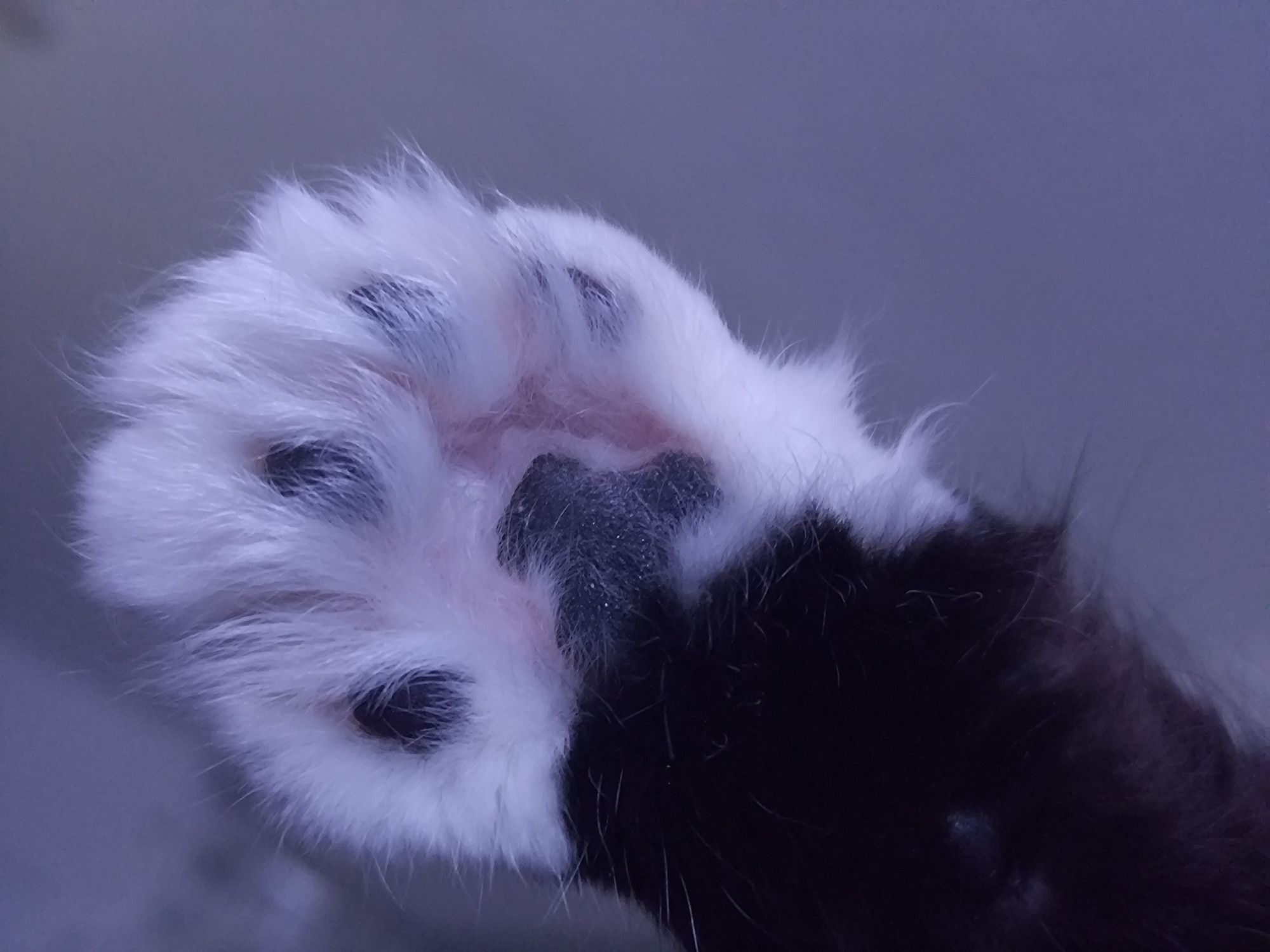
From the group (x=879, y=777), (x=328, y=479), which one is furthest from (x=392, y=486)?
(x=879, y=777)

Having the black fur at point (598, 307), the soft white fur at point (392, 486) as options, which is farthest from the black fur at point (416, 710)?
the black fur at point (598, 307)

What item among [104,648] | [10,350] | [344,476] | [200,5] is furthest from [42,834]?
[200,5]

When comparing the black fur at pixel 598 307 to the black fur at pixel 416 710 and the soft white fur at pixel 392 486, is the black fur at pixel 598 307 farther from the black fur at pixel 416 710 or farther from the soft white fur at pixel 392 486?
the black fur at pixel 416 710

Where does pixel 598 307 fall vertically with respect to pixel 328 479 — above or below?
above

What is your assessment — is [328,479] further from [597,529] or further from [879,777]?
[879,777]

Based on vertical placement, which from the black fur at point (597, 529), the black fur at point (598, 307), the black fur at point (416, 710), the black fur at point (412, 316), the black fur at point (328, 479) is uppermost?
the black fur at point (598, 307)
